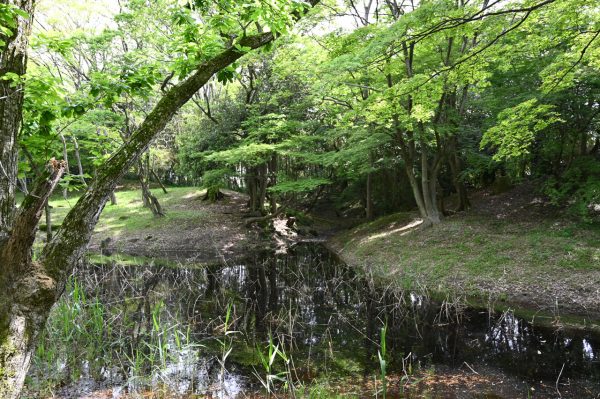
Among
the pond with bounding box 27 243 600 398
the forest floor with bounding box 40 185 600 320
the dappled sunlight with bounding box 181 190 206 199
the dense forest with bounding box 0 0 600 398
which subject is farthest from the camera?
the dappled sunlight with bounding box 181 190 206 199

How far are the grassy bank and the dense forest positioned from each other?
77 millimetres

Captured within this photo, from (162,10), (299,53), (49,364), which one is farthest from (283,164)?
(49,364)

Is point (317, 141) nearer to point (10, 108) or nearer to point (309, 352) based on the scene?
point (309, 352)

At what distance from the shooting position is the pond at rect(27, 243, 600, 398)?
209 inches

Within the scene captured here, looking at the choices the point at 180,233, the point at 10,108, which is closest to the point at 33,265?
the point at 10,108

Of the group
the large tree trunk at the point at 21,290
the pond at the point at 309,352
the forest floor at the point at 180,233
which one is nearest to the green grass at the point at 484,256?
the pond at the point at 309,352

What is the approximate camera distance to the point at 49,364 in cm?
521

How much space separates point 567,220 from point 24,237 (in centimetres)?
1390

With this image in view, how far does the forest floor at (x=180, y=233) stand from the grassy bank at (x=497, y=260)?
253 inches

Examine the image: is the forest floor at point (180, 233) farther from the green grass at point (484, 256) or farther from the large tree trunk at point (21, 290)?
the large tree trunk at point (21, 290)

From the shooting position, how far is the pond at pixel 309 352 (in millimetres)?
5297

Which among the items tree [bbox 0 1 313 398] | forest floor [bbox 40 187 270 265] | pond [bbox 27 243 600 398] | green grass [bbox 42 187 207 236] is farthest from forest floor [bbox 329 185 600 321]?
green grass [bbox 42 187 207 236]

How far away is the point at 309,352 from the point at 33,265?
439cm

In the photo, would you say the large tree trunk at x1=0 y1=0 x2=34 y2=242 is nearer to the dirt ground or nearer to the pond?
the pond
